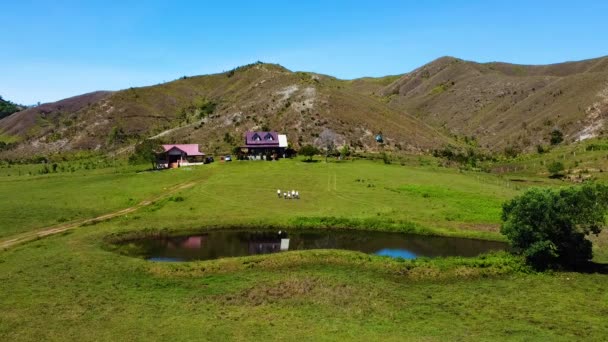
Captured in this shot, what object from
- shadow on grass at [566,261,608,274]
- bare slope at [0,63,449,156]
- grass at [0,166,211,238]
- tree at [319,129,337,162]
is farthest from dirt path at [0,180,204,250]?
tree at [319,129,337,162]

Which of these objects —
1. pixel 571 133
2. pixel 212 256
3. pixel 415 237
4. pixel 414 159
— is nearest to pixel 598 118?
pixel 571 133

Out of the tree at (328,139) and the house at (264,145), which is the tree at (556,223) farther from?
the tree at (328,139)

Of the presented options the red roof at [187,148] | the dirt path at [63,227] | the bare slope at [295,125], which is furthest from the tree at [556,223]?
the bare slope at [295,125]

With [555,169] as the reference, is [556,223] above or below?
below

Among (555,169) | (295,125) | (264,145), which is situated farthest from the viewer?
(295,125)

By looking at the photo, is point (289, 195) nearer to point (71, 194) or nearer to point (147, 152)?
point (71, 194)

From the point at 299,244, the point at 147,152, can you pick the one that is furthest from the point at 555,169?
the point at 147,152

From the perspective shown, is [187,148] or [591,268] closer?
[591,268]

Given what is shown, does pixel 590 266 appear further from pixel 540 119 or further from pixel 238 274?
pixel 540 119
